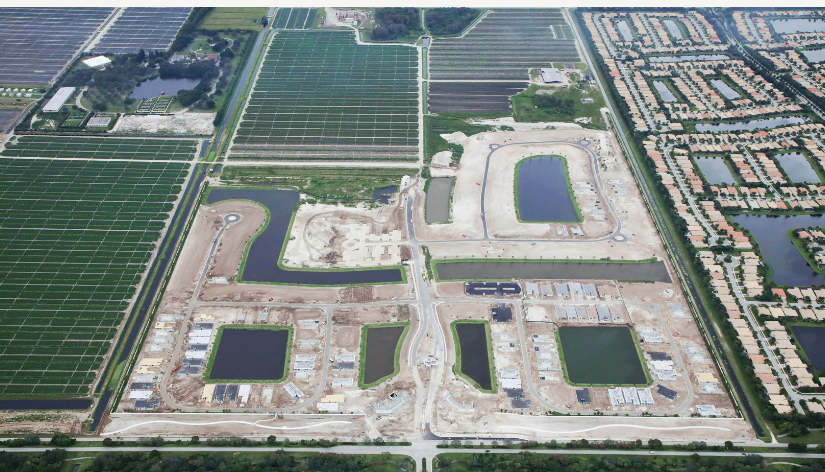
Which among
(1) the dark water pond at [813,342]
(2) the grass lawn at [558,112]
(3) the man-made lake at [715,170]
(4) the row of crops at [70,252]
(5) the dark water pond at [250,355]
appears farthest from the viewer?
(2) the grass lawn at [558,112]

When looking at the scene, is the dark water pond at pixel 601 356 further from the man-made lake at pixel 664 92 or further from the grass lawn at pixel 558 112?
the man-made lake at pixel 664 92

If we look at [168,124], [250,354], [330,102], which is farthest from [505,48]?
[250,354]

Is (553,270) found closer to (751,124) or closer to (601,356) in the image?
(601,356)

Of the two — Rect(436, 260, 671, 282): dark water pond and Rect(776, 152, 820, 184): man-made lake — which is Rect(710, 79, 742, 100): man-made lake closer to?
Rect(776, 152, 820, 184): man-made lake

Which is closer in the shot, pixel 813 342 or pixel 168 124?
pixel 813 342

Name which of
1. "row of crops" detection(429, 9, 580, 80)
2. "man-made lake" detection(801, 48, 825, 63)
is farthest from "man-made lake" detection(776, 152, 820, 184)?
"row of crops" detection(429, 9, 580, 80)

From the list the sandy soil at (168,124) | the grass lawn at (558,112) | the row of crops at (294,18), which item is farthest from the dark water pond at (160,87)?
the grass lawn at (558,112)

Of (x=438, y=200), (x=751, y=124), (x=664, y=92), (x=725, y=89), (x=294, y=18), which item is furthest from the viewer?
(x=294, y=18)
